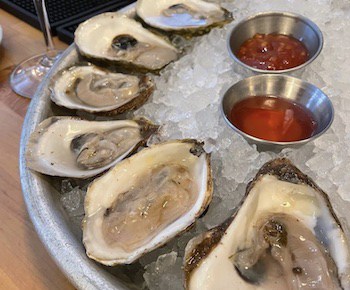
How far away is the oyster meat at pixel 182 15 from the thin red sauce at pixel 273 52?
5.7 inches

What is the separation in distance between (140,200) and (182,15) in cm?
94

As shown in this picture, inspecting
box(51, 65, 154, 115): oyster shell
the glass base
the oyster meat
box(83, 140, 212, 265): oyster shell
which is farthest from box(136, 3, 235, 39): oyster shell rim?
box(83, 140, 212, 265): oyster shell

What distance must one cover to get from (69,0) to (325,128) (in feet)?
4.98

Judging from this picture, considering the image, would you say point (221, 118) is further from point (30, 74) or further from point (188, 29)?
point (30, 74)

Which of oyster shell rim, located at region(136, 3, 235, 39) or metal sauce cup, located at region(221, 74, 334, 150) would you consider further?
oyster shell rim, located at region(136, 3, 235, 39)

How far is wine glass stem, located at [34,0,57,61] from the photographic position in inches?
70.6

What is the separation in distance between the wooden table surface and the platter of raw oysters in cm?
19

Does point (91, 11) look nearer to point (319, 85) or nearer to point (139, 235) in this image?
point (319, 85)

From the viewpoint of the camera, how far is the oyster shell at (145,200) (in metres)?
1.06

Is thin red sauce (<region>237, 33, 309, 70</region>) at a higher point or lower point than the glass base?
higher

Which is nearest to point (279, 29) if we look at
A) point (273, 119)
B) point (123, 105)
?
point (273, 119)

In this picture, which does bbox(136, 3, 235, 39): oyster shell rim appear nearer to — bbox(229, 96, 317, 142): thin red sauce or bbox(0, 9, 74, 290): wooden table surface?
bbox(229, 96, 317, 142): thin red sauce

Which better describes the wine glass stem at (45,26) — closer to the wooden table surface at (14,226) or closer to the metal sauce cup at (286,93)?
the wooden table surface at (14,226)

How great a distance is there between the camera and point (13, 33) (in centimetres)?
222
